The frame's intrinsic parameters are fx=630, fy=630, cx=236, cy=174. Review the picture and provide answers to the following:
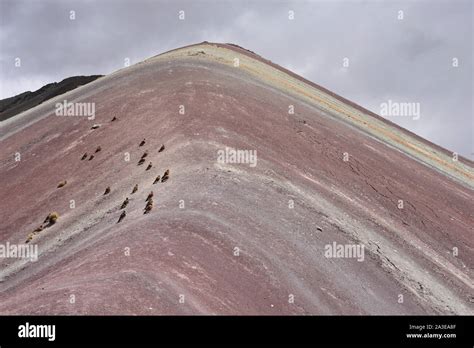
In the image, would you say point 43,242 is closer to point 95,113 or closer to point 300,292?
point 300,292

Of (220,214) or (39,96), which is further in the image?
(39,96)

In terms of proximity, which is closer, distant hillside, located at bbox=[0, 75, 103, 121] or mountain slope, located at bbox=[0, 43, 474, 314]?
mountain slope, located at bbox=[0, 43, 474, 314]

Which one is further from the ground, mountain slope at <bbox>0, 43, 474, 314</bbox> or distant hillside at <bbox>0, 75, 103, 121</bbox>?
distant hillside at <bbox>0, 75, 103, 121</bbox>

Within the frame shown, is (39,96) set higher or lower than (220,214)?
higher
